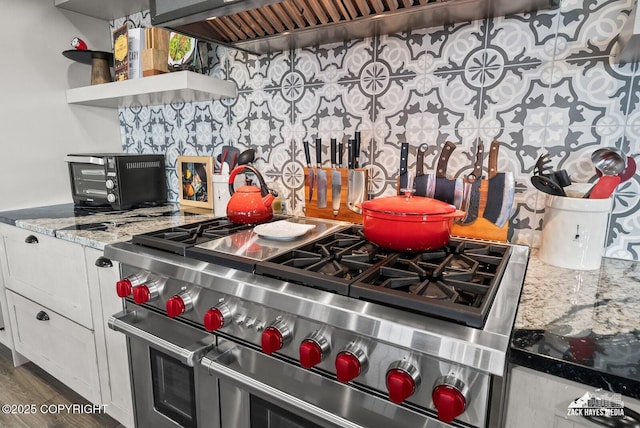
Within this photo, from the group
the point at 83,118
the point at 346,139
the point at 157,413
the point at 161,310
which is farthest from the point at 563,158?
the point at 83,118

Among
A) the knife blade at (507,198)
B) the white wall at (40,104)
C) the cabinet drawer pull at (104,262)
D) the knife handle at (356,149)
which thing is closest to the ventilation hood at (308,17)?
the knife handle at (356,149)

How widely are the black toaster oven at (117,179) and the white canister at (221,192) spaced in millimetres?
481

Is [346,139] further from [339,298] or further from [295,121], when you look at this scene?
[339,298]

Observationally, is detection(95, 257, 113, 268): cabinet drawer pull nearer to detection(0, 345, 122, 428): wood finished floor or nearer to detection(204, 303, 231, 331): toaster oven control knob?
detection(204, 303, 231, 331): toaster oven control knob

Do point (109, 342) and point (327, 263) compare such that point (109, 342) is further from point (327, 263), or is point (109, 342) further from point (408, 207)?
point (408, 207)

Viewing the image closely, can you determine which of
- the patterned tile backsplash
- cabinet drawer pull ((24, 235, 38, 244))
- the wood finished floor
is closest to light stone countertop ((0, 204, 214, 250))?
cabinet drawer pull ((24, 235, 38, 244))

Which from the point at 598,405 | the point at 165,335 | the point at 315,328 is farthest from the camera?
the point at 165,335

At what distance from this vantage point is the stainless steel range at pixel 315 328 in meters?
0.64

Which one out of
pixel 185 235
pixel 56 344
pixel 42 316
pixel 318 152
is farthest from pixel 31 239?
pixel 318 152

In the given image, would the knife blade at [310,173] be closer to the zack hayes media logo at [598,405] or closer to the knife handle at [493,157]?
the knife handle at [493,157]

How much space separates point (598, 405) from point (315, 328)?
48 centimetres

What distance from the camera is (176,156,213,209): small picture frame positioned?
186cm

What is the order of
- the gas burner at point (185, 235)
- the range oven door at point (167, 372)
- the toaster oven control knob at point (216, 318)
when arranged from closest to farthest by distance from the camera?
1. the toaster oven control knob at point (216, 318)
2. the range oven door at point (167, 372)
3. the gas burner at point (185, 235)

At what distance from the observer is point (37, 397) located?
171 centimetres
